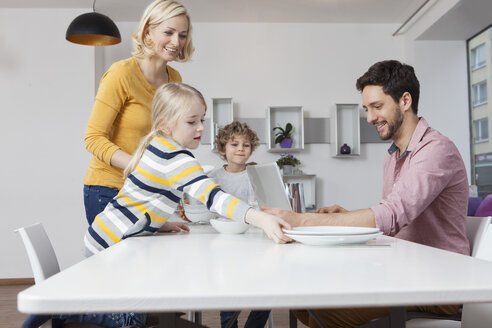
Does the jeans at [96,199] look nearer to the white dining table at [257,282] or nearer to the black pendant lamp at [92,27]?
the white dining table at [257,282]

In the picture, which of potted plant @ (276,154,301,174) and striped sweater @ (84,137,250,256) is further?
potted plant @ (276,154,301,174)

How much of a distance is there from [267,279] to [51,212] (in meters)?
4.70

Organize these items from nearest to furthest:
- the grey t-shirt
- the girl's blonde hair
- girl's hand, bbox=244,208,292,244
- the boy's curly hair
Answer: girl's hand, bbox=244,208,292,244 < the girl's blonde hair < the grey t-shirt < the boy's curly hair

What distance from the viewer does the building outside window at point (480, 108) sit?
4.63 metres

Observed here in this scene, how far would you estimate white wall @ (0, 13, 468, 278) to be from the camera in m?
4.88

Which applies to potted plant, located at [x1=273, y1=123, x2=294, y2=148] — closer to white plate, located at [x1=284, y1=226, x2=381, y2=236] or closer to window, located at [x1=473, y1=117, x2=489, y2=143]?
window, located at [x1=473, y1=117, x2=489, y2=143]

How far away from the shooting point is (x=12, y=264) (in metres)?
4.80

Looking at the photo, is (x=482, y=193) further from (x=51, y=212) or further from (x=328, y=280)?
(x=328, y=280)

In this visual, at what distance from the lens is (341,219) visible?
1.42 meters

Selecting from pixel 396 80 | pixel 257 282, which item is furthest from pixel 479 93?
pixel 257 282

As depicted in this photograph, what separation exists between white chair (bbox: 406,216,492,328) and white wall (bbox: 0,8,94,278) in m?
4.11

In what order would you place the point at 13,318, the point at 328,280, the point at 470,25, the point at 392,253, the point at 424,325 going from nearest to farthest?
1. the point at 328,280
2. the point at 392,253
3. the point at 424,325
4. the point at 13,318
5. the point at 470,25

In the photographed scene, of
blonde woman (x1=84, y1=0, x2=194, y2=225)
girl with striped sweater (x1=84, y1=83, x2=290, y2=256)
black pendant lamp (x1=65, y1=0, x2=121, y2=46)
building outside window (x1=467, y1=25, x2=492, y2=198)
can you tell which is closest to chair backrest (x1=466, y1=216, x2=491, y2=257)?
girl with striped sweater (x1=84, y1=83, x2=290, y2=256)

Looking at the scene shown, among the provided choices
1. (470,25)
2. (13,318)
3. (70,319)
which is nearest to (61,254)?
(13,318)
